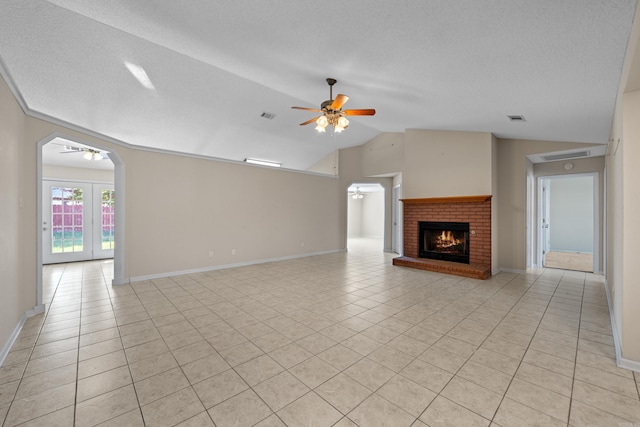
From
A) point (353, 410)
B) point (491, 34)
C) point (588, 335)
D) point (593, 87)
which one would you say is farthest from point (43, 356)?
point (593, 87)

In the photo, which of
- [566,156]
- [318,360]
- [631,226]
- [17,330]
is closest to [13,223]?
[17,330]

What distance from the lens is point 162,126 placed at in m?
5.58

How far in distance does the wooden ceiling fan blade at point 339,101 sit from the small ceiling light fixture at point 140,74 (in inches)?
111

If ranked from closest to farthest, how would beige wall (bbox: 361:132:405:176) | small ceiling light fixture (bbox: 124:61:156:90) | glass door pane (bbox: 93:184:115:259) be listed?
1. small ceiling light fixture (bbox: 124:61:156:90)
2. glass door pane (bbox: 93:184:115:259)
3. beige wall (bbox: 361:132:405:176)

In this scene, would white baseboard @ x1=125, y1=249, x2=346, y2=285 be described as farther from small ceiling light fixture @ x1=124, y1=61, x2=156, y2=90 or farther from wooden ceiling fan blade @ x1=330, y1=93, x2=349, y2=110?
wooden ceiling fan blade @ x1=330, y1=93, x2=349, y2=110

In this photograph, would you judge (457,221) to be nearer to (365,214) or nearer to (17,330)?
(17,330)

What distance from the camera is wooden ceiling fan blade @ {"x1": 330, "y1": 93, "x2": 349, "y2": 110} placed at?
346cm

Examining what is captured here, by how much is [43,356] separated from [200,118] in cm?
454

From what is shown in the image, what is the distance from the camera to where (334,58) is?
118 inches

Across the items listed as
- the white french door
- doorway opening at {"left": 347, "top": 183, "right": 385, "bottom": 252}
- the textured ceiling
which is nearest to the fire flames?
the textured ceiling

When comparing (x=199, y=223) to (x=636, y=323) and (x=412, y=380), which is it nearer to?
(x=412, y=380)

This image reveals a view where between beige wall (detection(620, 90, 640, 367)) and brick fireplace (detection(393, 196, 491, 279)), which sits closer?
beige wall (detection(620, 90, 640, 367))

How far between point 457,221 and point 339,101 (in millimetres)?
3789

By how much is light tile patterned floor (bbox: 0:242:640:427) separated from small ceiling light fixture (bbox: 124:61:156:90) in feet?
10.6
